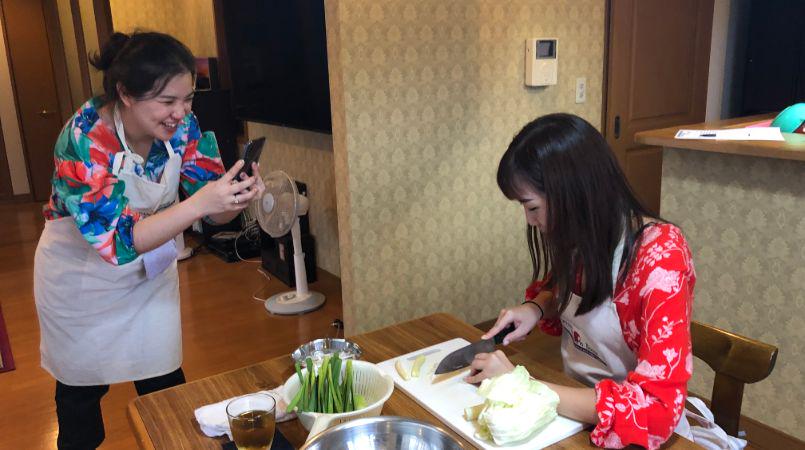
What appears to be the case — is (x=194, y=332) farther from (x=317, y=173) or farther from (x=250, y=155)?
(x=250, y=155)

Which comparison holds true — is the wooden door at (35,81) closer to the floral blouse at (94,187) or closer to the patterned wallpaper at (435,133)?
the patterned wallpaper at (435,133)

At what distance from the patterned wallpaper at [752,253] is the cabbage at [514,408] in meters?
1.45

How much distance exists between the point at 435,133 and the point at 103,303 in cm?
154

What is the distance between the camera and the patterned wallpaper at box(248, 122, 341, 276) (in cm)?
375

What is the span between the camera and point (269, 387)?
1206 millimetres

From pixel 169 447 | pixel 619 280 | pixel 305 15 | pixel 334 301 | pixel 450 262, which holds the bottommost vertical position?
pixel 334 301

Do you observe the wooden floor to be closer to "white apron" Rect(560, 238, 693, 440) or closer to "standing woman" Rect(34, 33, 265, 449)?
"standing woman" Rect(34, 33, 265, 449)

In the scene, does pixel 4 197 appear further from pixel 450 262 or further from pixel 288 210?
pixel 450 262

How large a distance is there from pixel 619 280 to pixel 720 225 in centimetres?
128

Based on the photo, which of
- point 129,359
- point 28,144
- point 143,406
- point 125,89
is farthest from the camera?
point 28,144

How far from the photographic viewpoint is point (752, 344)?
1.22 m

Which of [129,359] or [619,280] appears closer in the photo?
[619,280]

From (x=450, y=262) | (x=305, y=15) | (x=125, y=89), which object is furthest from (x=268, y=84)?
(x=125, y=89)

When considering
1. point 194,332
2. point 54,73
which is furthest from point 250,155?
point 54,73
